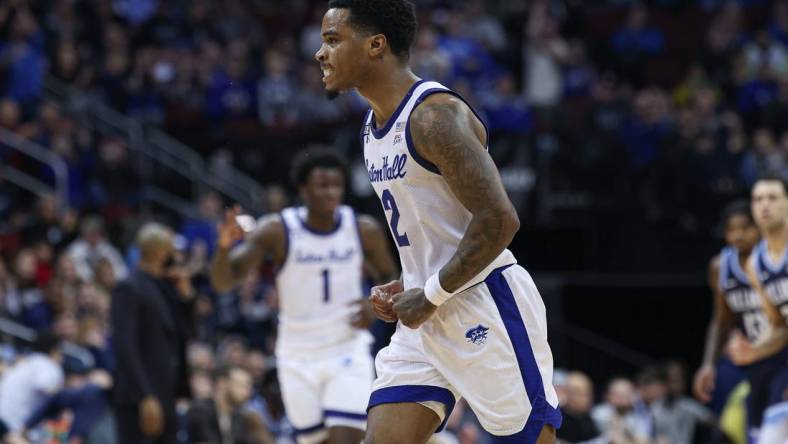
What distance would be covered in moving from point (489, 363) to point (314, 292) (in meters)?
3.32

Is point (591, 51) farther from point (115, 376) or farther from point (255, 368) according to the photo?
point (115, 376)

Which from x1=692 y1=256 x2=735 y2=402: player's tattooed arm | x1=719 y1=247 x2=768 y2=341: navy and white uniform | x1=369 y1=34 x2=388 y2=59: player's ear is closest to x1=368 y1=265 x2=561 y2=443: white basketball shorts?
x1=369 y1=34 x2=388 y2=59: player's ear

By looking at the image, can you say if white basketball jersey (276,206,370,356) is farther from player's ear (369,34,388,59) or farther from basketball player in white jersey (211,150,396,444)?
player's ear (369,34,388,59)

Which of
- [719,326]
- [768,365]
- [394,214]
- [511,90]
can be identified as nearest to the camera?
[394,214]

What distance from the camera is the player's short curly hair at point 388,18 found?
203 inches

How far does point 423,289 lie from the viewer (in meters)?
4.96

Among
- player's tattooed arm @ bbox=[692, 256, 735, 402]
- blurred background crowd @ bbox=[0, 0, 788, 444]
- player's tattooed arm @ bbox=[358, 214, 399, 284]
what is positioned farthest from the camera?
blurred background crowd @ bbox=[0, 0, 788, 444]

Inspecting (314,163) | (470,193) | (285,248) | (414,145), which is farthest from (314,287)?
(470,193)

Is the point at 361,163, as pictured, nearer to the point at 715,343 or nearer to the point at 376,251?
the point at 715,343

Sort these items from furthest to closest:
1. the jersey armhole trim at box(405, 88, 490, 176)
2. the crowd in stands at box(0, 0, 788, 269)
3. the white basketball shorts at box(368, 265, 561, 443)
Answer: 1. the crowd in stands at box(0, 0, 788, 269)
2. the white basketball shorts at box(368, 265, 561, 443)
3. the jersey armhole trim at box(405, 88, 490, 176)

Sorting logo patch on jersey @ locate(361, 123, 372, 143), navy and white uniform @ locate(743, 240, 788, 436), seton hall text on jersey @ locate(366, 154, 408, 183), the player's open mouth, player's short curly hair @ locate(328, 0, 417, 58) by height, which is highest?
player's short curly hair @ locate(328, 0, 417, 58)

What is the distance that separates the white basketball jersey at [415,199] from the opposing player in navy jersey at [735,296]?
4547mm

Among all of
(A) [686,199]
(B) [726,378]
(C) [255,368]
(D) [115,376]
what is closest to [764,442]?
(B) [726,378]

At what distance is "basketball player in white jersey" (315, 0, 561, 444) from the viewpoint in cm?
507
